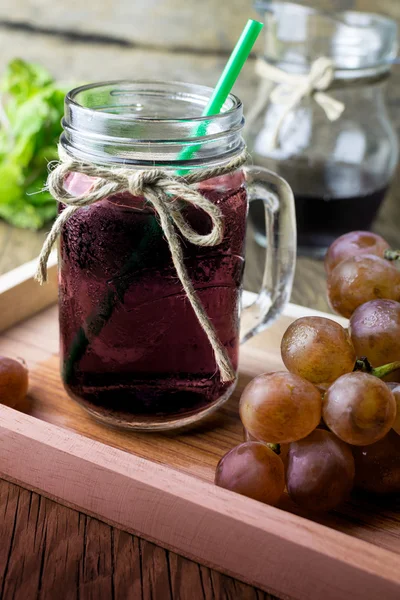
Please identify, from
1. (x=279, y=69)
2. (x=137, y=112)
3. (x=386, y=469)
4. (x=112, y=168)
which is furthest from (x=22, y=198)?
(x=386, y=469)

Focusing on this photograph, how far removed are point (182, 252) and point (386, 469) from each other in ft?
0.79

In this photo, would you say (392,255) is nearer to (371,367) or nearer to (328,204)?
(371,367)

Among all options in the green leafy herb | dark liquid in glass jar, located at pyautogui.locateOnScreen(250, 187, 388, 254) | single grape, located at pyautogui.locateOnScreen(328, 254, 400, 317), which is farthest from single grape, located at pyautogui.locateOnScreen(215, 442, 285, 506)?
the green leafy herb

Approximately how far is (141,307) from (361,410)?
203mm

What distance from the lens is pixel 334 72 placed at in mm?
1205

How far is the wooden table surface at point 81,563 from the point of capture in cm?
57

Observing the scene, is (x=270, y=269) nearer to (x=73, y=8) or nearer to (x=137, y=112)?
(x=137, y=112)

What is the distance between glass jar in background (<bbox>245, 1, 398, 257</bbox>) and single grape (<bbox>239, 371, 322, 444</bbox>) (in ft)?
2.12

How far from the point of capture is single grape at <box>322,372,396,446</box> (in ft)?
1.98

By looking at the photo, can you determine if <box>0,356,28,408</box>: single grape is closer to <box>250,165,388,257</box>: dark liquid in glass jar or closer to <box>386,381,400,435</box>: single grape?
<box>386,381,400,435</box>: single grape

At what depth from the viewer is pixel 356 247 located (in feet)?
2.73

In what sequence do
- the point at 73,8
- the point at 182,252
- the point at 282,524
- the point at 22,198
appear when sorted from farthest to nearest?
the point at 73,8, the point at 22,198, the point at 182,252, the point at 282,524

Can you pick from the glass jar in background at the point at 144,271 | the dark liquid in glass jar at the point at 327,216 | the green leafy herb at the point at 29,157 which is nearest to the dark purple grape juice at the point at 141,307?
the glass jar in background at the point at 144,271

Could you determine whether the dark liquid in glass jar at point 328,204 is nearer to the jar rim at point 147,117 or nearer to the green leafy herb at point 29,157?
the green leafy herb at point 29,157
